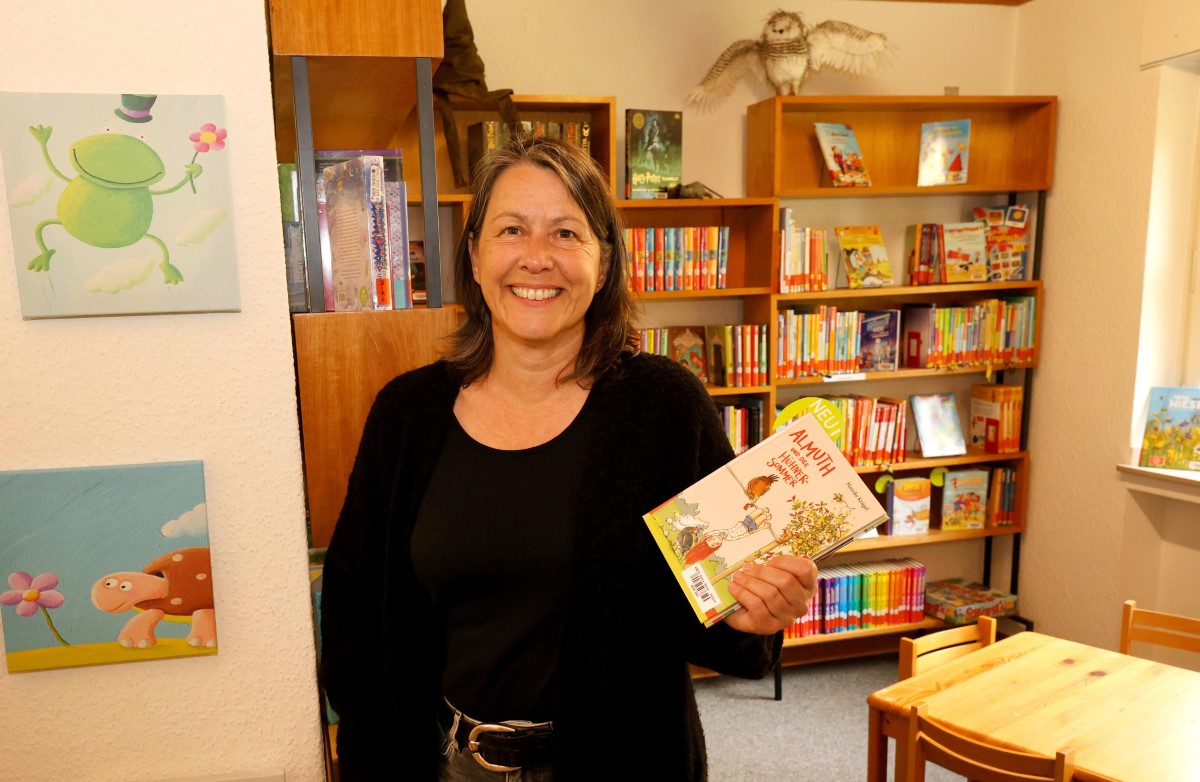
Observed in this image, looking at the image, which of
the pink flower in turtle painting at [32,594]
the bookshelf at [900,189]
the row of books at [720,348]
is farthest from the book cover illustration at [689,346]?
the pink flower in turtle painting at [32,594]

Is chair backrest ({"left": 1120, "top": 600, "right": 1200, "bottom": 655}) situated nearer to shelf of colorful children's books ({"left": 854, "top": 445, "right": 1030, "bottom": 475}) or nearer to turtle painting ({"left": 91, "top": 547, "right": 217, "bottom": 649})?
shelf of colorful children's books ({"left": 854, "top": 445, "right": 1030, "bottom": 475})

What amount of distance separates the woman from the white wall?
0.12 meters

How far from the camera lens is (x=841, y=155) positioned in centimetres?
344

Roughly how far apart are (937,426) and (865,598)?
2.68ft

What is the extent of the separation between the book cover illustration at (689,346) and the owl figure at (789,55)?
0.92 metres

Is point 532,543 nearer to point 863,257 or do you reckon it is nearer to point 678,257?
point 678,257

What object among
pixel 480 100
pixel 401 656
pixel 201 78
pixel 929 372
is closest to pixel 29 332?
pixel 201 78

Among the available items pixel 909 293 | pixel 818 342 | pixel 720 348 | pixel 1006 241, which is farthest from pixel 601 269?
pixel 1006 241

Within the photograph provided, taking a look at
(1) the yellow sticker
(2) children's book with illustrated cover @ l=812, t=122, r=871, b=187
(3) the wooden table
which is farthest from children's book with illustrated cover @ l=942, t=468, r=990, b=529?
(1) the yellow sticker

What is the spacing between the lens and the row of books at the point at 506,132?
296 centimetres

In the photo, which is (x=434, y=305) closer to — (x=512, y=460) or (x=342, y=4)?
(x=512, y=460)

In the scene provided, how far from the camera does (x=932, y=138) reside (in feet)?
11.7

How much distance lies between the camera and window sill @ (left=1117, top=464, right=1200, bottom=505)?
9.80 ft

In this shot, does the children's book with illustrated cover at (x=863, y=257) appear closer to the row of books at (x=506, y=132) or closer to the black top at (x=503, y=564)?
the row of books at (x=506, y=132)
